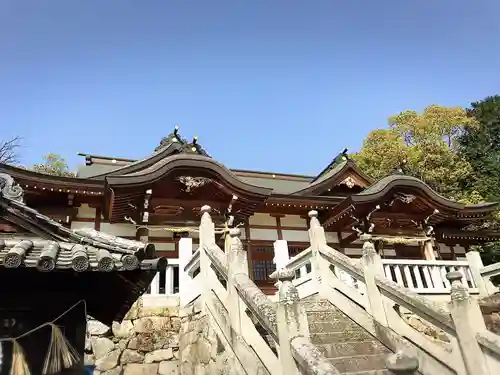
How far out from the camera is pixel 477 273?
36.2 ft

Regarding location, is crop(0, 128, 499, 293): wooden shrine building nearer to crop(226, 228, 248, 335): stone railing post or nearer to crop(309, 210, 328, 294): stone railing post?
crop(309, 210, 328, 294): stone railing post

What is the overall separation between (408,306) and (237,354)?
286cm

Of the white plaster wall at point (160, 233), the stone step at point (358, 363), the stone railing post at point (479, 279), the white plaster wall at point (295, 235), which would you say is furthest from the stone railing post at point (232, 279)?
the stone railing post at point (479, 279)

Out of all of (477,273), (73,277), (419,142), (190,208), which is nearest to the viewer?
(73,277)

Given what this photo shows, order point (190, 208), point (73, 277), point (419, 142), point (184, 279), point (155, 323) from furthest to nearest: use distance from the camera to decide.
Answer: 1. point (419, 142)
2. point (190, 208)
3. point (184, 279)
4. point (155, 323)
5. point (73, 277)

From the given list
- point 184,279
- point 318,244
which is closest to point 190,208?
point 184,279

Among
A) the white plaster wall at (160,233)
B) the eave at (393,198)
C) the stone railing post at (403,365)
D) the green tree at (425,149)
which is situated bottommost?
the stone railing post at (403,365)

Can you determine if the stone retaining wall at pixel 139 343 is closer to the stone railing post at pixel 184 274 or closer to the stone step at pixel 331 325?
the stone railing post at pixel 184 274

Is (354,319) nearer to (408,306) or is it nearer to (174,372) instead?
(408,306)

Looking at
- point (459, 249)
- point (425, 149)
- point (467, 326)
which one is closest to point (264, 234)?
point (467, 326)

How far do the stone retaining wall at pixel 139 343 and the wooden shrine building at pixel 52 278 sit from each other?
362 cm

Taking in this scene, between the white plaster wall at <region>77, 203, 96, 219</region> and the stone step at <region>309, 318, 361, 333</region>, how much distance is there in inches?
311

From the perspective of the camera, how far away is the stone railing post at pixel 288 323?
4.38 metres

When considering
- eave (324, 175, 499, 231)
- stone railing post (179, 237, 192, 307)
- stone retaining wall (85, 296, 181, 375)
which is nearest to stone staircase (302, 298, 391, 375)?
stone railing post (179, 237, 192, 307)
